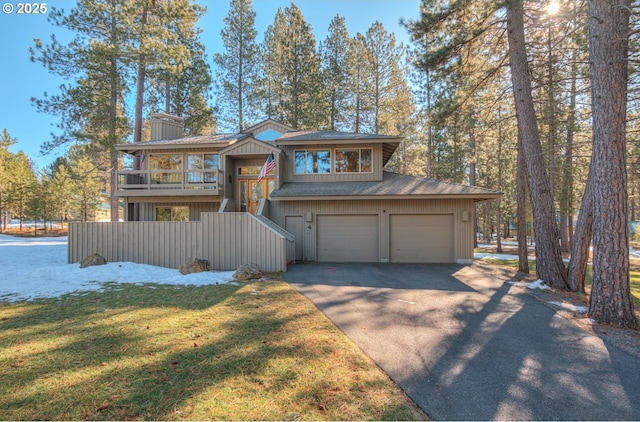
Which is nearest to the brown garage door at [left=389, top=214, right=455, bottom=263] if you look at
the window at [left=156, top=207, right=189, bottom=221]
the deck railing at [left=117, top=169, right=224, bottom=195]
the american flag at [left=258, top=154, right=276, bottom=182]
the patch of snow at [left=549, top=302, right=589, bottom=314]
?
the patch of snow at [left=549, top=302, right=589, bottom=314]

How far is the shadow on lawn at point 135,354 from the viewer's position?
2461 millimetres

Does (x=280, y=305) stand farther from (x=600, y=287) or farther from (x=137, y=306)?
(x=600, y=287)

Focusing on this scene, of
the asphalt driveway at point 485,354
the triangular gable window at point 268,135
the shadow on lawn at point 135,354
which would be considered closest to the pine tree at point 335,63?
the triangular gable window at point 268,135

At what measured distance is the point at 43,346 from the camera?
3.58 m

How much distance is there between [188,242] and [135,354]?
21.9 feet

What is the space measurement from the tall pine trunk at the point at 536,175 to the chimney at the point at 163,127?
51.7ft

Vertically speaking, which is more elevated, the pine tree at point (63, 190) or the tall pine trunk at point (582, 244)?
the pine tree at point (63, 190)

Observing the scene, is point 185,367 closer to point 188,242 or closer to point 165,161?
point 188,242

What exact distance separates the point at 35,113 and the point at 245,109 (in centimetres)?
1176

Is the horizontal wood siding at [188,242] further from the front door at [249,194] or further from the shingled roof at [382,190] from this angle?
the front door at [249,194]

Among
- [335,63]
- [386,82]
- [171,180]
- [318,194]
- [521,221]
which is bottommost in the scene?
[521,221]

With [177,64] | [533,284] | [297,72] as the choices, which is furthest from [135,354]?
[297,72]

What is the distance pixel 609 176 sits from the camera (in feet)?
16.6

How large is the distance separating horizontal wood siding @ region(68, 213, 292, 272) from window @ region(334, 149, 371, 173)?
535 centimetres
